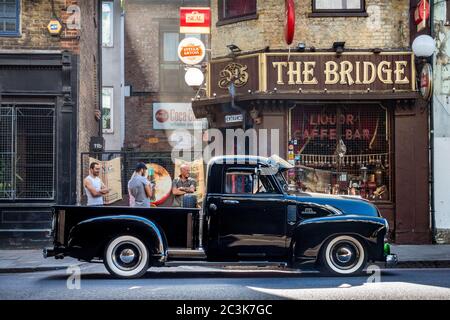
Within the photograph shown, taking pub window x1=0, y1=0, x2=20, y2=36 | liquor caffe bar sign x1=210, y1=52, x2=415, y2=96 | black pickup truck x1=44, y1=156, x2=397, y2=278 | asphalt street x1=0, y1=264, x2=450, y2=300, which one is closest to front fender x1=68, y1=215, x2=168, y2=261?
black pickup truck x1=44, y1=156, x2=397, y2=278

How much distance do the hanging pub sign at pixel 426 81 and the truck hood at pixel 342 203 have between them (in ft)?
21.0

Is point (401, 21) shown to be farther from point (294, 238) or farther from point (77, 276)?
point (77, 276)

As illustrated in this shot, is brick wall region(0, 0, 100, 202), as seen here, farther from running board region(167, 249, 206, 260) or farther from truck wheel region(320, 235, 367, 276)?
truck wheel region(320, 235, 367, 276)

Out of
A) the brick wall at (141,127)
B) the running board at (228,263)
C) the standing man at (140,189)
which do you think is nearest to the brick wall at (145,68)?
the brick wall at (141,127)

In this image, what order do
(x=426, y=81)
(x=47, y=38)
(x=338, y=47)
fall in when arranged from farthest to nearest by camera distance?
(x=338, y=47), (x=47, y=38), (x=426, y=81)

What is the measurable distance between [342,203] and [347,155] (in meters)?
6.92

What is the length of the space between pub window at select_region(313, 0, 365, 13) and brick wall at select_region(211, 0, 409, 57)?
0.56 feet

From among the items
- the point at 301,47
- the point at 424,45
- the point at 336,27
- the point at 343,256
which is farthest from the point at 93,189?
the point at 424,45

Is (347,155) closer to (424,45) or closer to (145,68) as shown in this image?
(424,45)

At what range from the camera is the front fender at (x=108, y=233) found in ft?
35.2

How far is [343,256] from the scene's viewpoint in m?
10.9

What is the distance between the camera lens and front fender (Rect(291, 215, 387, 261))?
10766 millimetres

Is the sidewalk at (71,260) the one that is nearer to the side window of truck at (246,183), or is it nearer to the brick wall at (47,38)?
the brick wall at (47,38)
